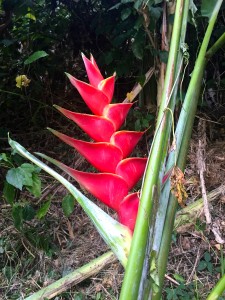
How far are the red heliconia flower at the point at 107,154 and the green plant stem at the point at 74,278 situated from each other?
50 cm

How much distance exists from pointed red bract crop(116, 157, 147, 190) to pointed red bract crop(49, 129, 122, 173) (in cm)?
1

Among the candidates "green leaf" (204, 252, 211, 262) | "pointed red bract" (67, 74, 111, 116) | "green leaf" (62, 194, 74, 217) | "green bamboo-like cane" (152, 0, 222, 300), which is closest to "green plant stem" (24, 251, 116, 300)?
"green leaf" (62, 194, 74, 217)

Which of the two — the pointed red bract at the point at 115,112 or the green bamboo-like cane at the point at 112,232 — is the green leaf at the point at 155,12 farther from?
the green bamboo-like cane at the point at 112,232

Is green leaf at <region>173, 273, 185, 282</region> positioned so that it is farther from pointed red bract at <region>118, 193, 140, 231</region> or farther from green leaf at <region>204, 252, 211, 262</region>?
pointed red bract at <region>118, 193, 140, 231</region>

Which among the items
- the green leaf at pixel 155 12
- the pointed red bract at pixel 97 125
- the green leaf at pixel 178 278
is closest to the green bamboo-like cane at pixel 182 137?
the pointed red bract at pixel 97 125

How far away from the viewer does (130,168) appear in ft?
2.53

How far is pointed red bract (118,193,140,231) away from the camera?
741 mm

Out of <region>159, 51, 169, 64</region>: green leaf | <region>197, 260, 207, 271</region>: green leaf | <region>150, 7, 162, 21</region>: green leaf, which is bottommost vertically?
<region>197, 260, 207, 271</region>: green leaf

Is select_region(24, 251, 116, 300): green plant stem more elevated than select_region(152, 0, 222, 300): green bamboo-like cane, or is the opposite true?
select_region(152, 0, 222, 300): green bamboo-like cane

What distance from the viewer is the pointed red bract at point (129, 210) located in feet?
2.43

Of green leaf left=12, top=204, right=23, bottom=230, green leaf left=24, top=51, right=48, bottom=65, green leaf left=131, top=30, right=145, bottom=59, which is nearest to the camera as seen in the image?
green leaf left=24, top=51, right=48, bottom=65

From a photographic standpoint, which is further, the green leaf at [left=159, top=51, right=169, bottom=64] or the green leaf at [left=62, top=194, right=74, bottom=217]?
the green leaf at [left=159, top=51, right=169, bottom=64]

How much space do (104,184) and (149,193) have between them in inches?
4.0

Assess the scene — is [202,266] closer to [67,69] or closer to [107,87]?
[107,87]
